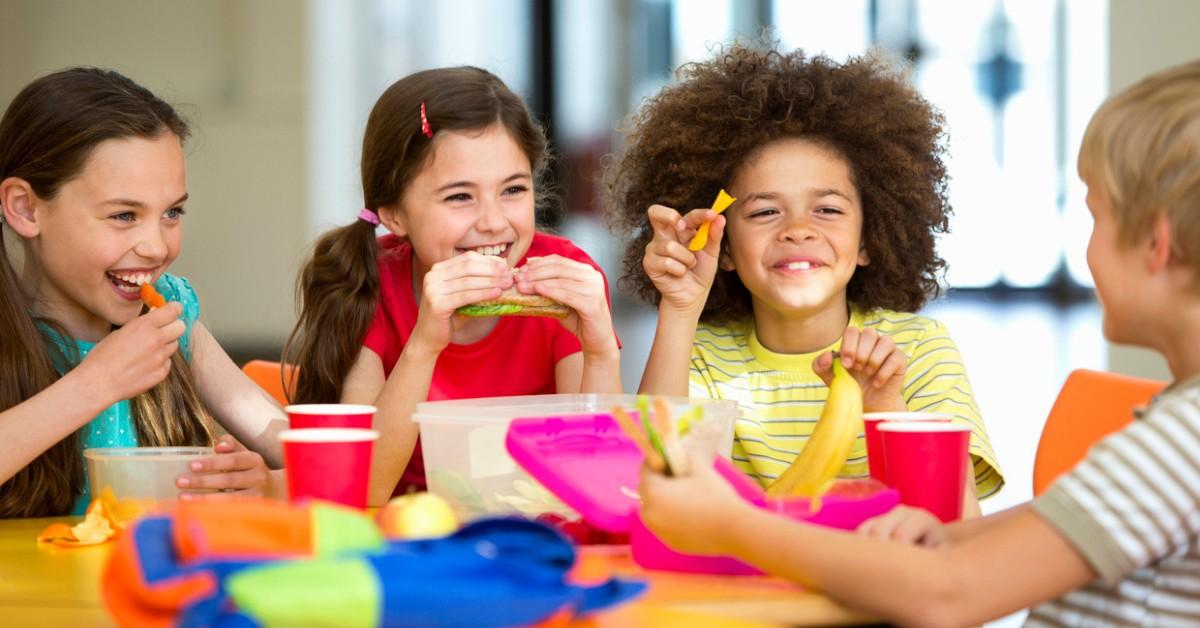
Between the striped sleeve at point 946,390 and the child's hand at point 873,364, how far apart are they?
14 cm

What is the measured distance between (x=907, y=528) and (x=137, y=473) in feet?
2.93

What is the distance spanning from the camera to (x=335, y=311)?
218cm

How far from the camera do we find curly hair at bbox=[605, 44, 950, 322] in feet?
7.30

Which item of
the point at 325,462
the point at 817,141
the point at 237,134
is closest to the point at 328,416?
the point at 325,462

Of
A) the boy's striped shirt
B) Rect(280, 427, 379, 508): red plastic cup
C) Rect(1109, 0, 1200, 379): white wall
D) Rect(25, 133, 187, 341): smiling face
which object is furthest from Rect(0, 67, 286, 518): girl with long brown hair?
Rect(1109, 0, 1200, 379): white wall

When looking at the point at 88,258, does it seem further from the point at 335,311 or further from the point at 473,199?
the point at 473,199

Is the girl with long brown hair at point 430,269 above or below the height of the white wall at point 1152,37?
below

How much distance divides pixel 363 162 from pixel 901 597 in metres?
1.46

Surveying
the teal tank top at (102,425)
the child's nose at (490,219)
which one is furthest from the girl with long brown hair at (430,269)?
the teal tank top at (102,425)

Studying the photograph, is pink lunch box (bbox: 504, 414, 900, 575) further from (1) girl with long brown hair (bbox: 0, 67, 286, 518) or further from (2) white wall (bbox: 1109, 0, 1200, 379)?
(2) white wall (bbox: 1109, 0, 1200, 379)

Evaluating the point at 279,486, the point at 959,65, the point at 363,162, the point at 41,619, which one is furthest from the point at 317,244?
the point at 959,65

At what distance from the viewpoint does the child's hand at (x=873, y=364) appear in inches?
69.9

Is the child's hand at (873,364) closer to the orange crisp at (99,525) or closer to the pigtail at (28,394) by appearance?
the orange crisp at (99,525)

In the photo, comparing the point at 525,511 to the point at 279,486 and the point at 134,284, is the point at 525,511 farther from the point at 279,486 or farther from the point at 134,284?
the point at 134,284
